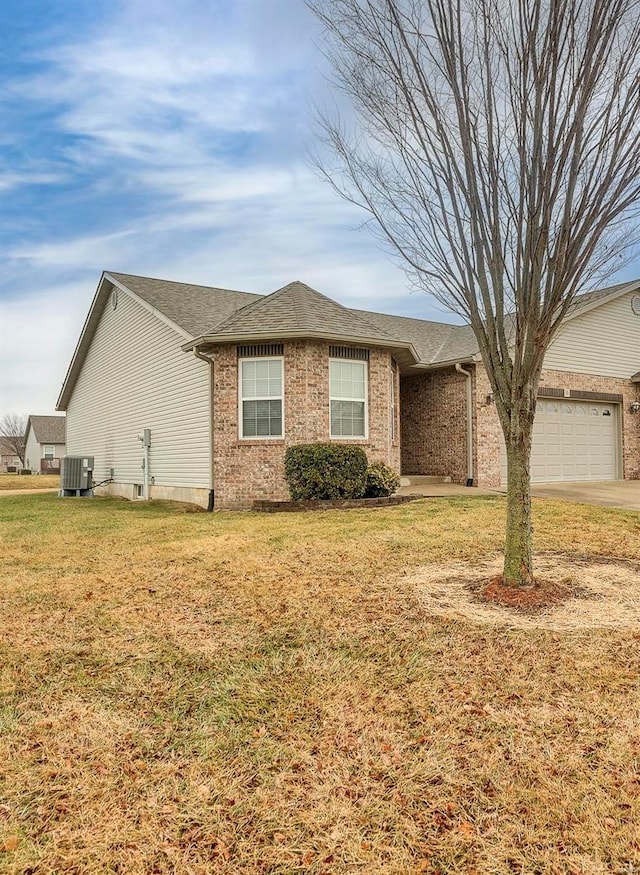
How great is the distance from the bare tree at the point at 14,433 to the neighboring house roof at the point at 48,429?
696 centimetres

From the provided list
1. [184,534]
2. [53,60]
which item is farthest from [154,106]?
[184,534]

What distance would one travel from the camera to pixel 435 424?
15438 millimetres

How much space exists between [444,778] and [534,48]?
4.87 metres

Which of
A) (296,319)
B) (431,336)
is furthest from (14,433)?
(296,319)

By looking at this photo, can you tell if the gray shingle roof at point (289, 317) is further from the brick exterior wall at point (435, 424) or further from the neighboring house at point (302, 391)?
the brick exterior wall at point (435, 424)

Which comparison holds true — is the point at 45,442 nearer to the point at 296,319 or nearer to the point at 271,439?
the point at 271,439

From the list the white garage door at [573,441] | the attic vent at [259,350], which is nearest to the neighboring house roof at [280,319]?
the attic vent at [259,350]

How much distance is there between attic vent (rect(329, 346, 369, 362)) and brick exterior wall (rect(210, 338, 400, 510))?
0.22 meters

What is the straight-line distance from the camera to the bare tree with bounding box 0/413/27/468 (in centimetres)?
5975

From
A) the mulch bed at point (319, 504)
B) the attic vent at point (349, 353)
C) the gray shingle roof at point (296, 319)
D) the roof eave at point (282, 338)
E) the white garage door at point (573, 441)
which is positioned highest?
the gray shingle roof at point (296, 319)

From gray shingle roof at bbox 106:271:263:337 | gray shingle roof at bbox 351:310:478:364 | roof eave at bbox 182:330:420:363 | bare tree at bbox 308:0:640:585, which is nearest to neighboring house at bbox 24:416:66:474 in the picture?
gray shingle roof at bbox 106:271:263:337

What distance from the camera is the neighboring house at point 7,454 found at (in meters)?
62.1

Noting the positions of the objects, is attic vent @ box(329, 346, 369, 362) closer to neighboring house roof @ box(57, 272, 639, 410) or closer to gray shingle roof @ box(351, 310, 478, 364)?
neighboring house roof @ box(57, 272, 639, 410)

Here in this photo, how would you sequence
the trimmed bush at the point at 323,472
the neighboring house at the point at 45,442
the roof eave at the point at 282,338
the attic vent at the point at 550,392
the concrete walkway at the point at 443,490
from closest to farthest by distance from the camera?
the trimmed bush at the point at 323,472
the roof eave at the point at 282,338
the concrete walkway at the point at 443,490
the attic vent at the point at 550,392
the neighboring house at the point at 45,442
